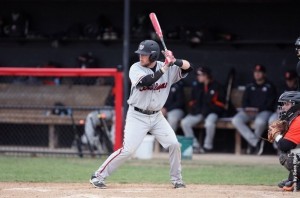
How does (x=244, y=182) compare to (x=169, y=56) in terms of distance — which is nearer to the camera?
(x=169, y=56)

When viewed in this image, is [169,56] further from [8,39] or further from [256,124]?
[8,39]

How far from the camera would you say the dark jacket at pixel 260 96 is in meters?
13.2

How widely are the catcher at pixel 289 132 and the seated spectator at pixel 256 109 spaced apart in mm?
4616

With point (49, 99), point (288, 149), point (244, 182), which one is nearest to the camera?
point (288, 149)

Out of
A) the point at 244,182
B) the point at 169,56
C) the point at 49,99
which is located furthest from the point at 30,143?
the point at 169,56

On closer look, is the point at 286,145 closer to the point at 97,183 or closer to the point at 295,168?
the point at 295,168

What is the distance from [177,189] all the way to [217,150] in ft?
18.8

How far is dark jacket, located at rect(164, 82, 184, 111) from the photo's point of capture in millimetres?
13719

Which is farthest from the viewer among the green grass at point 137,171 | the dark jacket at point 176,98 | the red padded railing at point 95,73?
the dark jacket at point 176,98

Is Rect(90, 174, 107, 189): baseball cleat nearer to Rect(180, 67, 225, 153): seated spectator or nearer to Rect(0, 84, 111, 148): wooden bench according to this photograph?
Rect(0, 84, 111, 148): wooden bench

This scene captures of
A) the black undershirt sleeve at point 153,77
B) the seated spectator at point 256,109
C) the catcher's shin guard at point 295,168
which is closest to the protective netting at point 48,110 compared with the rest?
the seated spectator at point 256,109

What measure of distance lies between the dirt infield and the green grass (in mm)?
603

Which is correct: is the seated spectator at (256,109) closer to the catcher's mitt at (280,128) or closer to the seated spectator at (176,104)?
the seated spectator at (176,104)

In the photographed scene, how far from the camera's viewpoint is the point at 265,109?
43.3ft
